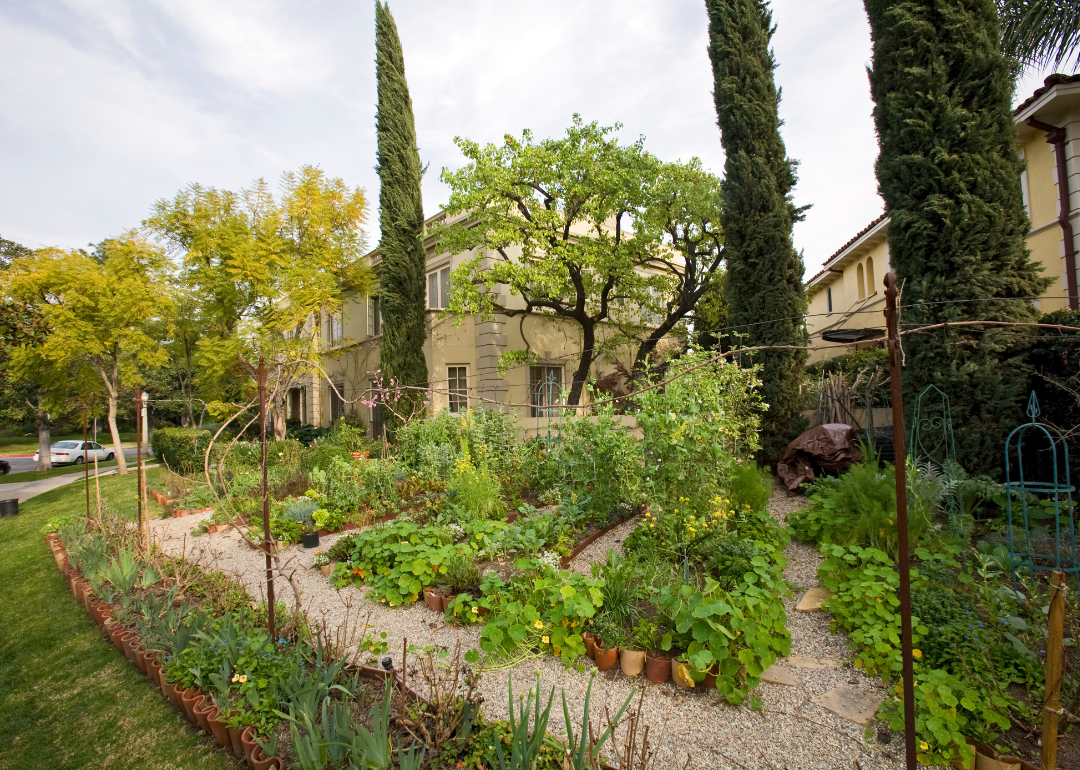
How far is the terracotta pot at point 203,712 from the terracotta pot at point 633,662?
2.17 metres

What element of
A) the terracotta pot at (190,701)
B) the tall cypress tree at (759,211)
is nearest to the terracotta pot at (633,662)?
the terracotta pot at (190,701)

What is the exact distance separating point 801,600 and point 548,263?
8127mm

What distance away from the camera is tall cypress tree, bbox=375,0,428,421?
13.2 meters

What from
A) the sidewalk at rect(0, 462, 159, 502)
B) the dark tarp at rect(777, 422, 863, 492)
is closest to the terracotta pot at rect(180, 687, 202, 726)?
the dark tarp at rect(777, 422, 863, 492)

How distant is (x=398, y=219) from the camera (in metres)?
13.4

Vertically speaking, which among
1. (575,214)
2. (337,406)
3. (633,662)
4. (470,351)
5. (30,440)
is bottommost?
(633,662)

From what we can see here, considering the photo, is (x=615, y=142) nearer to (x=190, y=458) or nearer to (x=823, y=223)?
(x=823, y=223)

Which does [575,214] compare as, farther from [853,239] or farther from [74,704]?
[74,704]

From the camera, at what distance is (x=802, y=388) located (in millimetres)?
7066

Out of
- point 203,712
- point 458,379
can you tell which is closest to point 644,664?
point 203,712

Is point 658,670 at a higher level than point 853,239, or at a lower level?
lower

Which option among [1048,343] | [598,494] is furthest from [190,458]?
[1048,343]

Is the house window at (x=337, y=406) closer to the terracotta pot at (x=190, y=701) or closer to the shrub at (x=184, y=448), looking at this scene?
the shrub at (x=184, y=448)

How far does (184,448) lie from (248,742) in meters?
12.1
